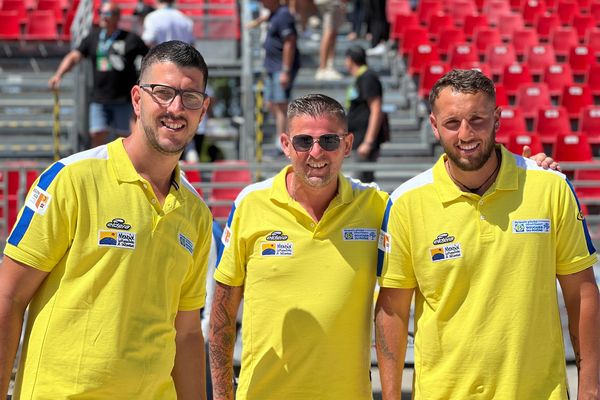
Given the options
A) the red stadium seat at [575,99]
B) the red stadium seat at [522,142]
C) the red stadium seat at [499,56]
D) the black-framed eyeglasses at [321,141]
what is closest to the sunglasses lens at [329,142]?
the black-framed eyeglasses at [321,141]

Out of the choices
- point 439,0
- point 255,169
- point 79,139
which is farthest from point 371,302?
point 439,0

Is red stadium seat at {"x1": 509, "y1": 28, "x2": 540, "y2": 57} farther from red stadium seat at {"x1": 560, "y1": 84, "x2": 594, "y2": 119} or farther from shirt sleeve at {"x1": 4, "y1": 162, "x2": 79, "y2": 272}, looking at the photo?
shirt sleeve at {"x1": 4, "y1": 162, "x2": 79, "y2": 272}

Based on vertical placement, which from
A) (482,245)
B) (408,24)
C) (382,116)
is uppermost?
(408,24)

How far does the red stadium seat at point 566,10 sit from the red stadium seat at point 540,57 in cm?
174

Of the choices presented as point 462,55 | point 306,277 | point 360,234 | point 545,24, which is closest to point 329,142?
point 360,234

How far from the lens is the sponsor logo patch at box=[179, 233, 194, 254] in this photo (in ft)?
11.3

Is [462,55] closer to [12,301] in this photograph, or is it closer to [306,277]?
[306,277]

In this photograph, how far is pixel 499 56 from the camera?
1335 cm

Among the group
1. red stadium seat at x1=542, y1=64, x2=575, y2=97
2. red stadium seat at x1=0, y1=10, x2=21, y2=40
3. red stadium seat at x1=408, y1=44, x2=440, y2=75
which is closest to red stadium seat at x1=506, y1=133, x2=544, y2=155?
red stadium seat at x1=542, y1=64, x2=575, y2=97

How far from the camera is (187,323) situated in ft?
12.1

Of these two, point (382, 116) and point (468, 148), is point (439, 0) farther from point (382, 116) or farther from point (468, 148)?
point (468, 148)

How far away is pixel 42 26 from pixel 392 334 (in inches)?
483

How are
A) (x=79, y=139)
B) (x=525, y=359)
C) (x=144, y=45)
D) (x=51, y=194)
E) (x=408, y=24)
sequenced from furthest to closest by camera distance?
(x=408, y=24)
(x=79, y=139)
(x=144, y=45)
(x=525, y=359)
(x=51, y=194)

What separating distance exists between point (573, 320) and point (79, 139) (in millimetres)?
8282
